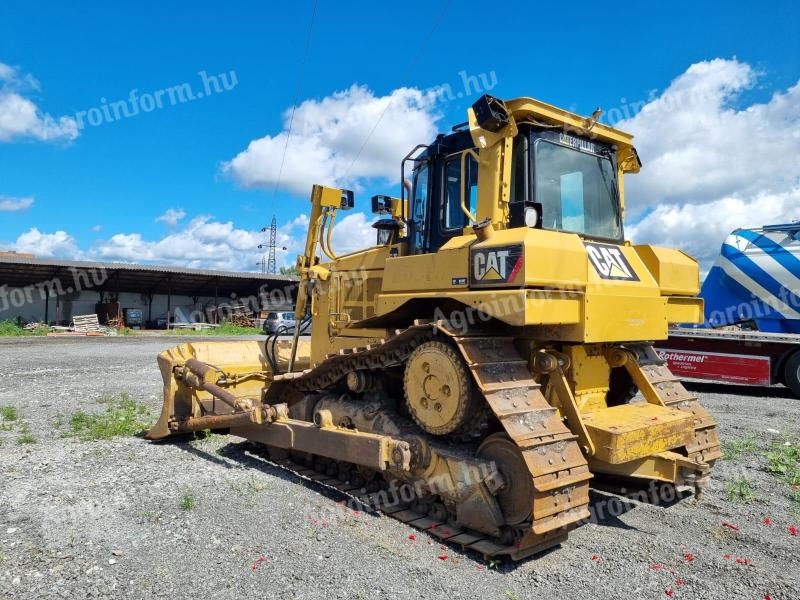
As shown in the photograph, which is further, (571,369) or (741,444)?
(741,444)

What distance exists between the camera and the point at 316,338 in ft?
22.8

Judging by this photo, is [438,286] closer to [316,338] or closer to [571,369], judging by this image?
[571,369]

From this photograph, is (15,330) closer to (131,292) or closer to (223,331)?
(131,292)

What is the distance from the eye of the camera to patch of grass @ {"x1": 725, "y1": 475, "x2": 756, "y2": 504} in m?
5.47

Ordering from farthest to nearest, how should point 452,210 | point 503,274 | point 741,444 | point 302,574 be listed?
1. point 741,444
2. point 452,210
3. point 503,274
4. point 302,574

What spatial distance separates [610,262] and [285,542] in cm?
340

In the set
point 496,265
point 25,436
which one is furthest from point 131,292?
point 496,265

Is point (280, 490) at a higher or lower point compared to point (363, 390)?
lower

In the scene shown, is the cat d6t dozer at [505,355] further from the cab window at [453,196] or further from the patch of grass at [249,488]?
the patch of grass at [249,488]

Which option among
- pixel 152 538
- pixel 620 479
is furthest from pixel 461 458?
pixel 152 538

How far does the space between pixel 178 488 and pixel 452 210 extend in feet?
11.7

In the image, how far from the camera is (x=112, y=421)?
8289 millimetres

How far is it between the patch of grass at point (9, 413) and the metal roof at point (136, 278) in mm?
21777

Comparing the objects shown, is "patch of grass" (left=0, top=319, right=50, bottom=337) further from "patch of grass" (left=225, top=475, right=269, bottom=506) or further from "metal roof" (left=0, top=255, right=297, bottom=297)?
"patch of grass" (left=225, top=475, right=269, bottom=506)
